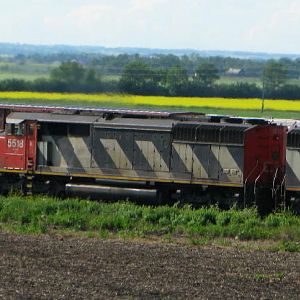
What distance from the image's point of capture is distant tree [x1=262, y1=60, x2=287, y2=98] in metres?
74.6

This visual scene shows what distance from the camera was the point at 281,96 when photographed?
73312 mm

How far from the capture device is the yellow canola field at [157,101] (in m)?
59.3

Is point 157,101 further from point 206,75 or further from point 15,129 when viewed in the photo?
point 15,129

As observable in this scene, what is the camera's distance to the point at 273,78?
7731 centimetres

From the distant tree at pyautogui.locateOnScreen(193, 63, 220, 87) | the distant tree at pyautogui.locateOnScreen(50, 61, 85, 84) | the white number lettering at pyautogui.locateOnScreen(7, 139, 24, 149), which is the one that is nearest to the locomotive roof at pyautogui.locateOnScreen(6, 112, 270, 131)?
the white number lettering at pyautogui.locateOnScreen(7, 139, 24, 149)

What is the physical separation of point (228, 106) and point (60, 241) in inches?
1943

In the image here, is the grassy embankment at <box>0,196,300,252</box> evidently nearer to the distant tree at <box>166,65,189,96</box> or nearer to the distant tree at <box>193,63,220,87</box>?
the distant tree at <box>166,65,189,96</box>

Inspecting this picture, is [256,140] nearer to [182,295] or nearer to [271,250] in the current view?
[271,250]

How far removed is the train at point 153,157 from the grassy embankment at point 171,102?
90.1ft

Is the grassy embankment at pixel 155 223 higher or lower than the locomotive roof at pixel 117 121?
lower

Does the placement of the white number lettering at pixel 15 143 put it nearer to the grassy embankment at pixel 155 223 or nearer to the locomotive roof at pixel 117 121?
the locomotive roof at pixel 117 121

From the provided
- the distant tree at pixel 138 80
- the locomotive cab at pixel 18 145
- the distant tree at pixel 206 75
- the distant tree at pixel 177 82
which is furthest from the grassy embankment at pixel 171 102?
the locomotive cab at pixel 18 145

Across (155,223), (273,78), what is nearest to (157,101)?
(273,78)

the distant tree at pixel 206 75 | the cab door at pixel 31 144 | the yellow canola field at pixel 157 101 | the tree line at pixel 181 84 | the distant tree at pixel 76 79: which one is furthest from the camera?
the distant tree at pixel 206 75
